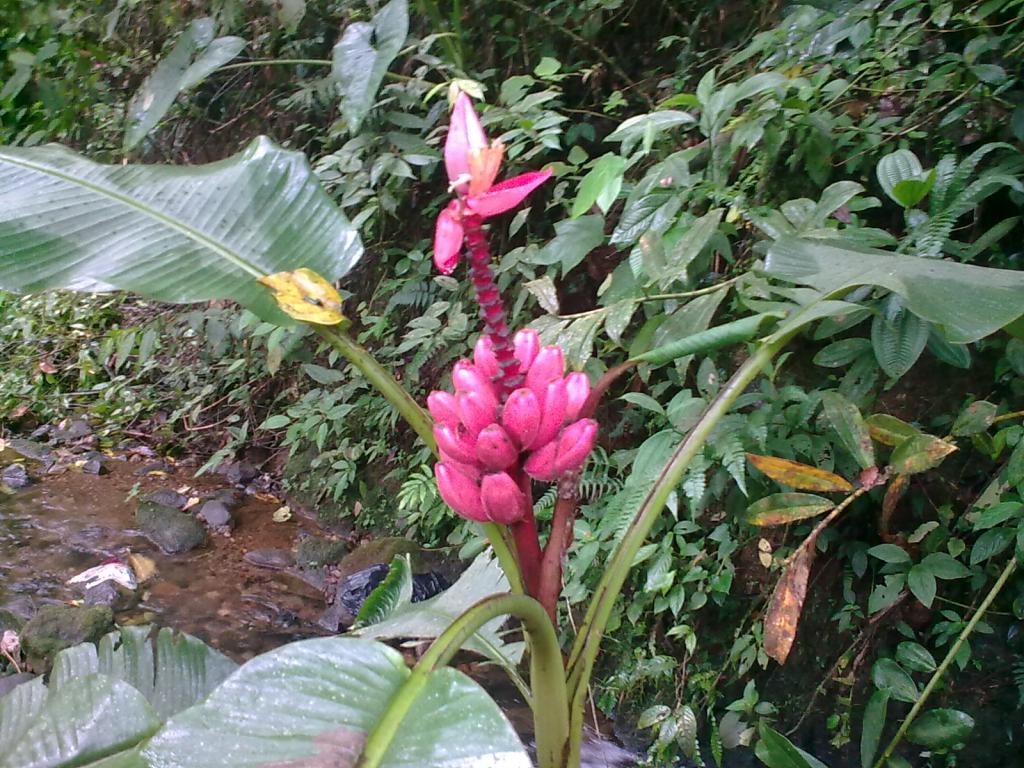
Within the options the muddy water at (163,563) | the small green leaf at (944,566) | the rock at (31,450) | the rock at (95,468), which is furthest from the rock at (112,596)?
the small green leaf at (944,566)

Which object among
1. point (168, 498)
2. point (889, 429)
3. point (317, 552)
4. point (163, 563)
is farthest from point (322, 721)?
point (168, 498)

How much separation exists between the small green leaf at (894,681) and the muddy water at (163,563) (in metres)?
1.40

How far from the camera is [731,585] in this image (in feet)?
4.67

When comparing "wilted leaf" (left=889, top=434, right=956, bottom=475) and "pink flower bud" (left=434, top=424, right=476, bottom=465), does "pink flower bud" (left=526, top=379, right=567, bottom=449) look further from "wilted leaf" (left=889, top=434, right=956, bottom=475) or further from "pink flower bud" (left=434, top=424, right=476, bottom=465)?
"wilted leaf" (left=889, top=434, right=956, bottom=475)

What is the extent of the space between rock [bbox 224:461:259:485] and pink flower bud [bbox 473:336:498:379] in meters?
2.31

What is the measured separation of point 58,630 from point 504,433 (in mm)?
1662

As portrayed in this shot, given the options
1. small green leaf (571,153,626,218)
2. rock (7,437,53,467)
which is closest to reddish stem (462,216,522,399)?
small green leaf (571,153,626,218)

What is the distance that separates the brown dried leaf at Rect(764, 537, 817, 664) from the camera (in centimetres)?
92

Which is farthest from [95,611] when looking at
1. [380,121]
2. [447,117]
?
[447,117]

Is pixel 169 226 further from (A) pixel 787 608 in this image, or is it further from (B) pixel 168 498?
(B) pixel 168 498

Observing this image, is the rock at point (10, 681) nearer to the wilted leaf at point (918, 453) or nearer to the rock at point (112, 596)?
the rock at point (112, 596)

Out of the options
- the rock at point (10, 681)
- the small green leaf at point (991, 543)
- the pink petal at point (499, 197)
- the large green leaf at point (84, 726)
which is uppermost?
the pink petal at point (499, 197)

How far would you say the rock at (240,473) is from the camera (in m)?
2.76

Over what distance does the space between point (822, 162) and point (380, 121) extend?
3.66ft
